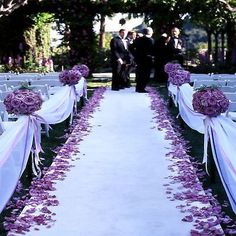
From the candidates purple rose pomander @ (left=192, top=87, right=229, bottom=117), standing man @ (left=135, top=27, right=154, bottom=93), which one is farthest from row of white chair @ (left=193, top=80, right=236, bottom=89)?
purple rose pomander @ (left=192, top=87, right=229, bottom=117)

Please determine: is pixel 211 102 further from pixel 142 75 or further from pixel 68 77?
pixel 142 75

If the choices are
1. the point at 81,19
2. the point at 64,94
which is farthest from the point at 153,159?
the point at 81,19

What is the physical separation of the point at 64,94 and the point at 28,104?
12.1ft

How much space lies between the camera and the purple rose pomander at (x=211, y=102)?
6.34 meters

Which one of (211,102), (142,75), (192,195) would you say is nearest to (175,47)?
(142,75)

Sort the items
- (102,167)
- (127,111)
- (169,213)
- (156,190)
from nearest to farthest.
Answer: (169,213), (156,190), (102,167), (127,111)

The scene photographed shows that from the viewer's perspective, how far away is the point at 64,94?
33.7 ft

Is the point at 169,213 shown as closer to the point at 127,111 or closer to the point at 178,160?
the point at 178,160

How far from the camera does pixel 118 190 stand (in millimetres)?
6316

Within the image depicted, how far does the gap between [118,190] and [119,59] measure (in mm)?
10032

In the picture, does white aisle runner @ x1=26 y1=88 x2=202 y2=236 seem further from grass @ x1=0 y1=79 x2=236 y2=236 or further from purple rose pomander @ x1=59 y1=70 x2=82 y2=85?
purple rose pomander @ x1=59 y1=70 x2=82 y2=85

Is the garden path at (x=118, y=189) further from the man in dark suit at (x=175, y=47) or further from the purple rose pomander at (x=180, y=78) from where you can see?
the man in dark suit at (x=175, y=47)

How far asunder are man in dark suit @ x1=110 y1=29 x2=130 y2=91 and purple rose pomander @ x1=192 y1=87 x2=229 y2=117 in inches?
370

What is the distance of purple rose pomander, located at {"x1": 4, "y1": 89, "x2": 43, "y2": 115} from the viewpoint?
657 centimetres
